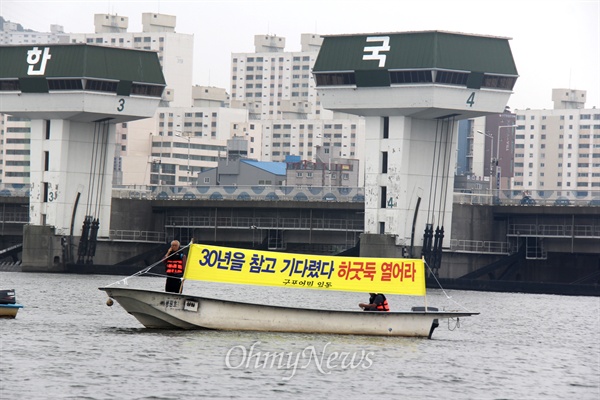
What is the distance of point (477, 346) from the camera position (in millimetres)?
61781

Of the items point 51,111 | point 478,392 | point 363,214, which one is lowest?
point 478,392

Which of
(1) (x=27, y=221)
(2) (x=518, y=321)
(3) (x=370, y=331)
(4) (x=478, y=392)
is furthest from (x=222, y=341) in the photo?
(1) (x=27, y=221)

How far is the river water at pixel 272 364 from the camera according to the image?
42781 millimetres

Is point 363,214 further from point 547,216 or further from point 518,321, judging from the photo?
point 518,321

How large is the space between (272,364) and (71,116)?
96.8 meters

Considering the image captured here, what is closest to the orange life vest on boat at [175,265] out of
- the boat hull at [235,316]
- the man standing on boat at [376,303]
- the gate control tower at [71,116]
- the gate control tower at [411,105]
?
the boat hull at [235,316]

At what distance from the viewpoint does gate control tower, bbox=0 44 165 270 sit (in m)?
139

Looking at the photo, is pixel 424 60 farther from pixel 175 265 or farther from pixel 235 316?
pixel 175 265

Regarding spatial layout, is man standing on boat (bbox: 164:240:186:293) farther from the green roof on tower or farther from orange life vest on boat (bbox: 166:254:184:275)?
the green roof on tower

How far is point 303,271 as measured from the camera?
56844mm

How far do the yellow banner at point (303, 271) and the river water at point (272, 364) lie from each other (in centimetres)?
233

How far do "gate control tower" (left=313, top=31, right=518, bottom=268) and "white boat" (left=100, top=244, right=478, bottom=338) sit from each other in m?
70.7

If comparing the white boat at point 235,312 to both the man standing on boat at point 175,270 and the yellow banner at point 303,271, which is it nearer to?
the yellow banner at point 303,271

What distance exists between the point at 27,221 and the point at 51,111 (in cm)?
2297
